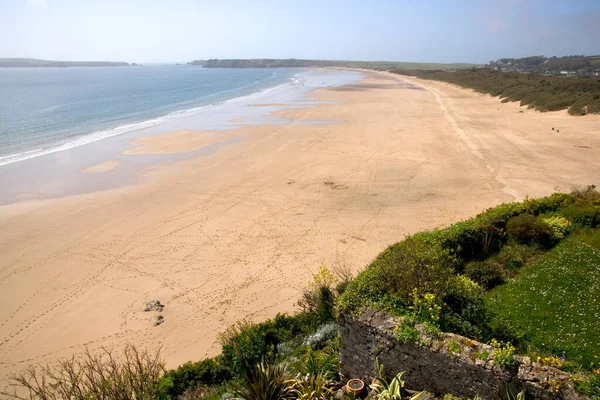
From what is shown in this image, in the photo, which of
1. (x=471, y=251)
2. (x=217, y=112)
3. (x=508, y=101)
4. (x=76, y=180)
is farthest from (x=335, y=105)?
(x=471, y=251)

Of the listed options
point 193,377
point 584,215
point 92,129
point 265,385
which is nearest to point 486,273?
point 584,215

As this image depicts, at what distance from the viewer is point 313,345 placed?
7820mm

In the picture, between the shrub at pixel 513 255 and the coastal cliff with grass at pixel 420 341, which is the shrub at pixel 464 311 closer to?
the coastal cliff with grass at pixel 420 341

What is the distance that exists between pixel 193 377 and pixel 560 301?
742 centimetres

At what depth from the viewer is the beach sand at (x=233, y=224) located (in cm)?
1035

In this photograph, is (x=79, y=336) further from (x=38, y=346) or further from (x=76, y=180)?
(x=76, y=180)

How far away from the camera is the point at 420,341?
5.95 m

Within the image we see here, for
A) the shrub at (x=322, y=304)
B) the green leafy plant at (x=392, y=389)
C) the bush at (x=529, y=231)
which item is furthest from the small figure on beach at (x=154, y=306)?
the bush at (x=529, y=231)

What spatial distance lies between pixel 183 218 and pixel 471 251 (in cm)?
1082

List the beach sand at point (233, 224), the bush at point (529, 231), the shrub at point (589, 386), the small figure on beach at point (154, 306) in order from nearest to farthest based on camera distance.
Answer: the shrub at point (589, 386) < the beach sand at point (233, 224) < the bush at point (529, 231) < the small figure on beach at point (154, 306)

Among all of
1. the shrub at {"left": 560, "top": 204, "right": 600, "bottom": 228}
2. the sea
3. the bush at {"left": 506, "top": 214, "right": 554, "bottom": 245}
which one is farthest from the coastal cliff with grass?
the sea

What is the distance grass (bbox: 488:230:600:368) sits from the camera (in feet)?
22.7

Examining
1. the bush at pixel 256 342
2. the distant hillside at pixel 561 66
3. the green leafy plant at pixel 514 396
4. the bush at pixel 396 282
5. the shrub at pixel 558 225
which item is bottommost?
the bush at pixel 256 342

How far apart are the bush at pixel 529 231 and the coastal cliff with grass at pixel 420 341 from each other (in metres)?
0.47
